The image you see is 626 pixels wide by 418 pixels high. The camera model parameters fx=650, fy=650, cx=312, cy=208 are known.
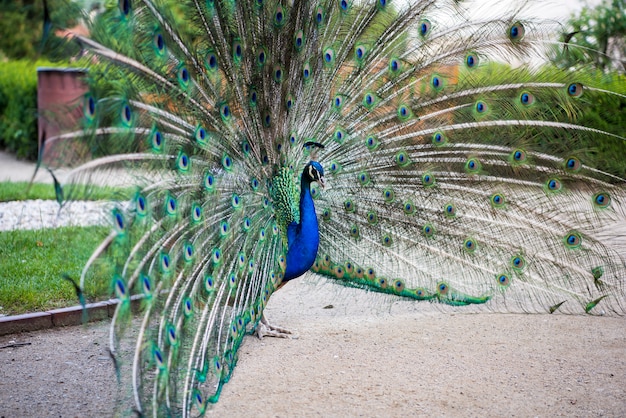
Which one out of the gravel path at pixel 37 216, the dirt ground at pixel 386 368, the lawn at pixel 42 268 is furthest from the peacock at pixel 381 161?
the gravel path at pixel 37 216

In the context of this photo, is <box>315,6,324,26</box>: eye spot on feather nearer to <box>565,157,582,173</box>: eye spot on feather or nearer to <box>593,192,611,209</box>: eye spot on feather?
<box>565,157,582,173</box>: eye spot on feather

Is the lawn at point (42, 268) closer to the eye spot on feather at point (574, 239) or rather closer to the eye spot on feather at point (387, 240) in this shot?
the eye spot on feather at point (387, 240)

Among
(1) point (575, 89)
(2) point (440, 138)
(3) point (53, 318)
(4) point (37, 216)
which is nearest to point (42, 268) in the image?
(3) point (53, 318)

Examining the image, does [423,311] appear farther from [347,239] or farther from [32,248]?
[32,248]

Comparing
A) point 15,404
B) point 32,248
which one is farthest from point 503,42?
point 32,248

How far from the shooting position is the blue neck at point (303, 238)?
418cm

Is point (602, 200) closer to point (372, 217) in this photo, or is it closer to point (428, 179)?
Result: point (428, 179)

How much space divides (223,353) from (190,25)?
1788 mm

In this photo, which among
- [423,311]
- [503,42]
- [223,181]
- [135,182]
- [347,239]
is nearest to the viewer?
[135,182]

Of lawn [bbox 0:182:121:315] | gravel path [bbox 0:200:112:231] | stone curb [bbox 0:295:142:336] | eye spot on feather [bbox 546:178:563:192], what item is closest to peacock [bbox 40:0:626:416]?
eye spot on feather [bbox 546:178:563:192]

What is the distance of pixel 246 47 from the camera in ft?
12.5

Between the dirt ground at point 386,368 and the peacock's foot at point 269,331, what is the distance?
0.06 meters

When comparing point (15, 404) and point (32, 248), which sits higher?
point (32, 248)

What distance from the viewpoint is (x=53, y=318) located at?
472cm
